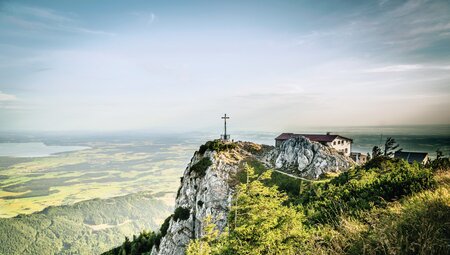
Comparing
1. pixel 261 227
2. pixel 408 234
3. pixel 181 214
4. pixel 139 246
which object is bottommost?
pixel 139 246

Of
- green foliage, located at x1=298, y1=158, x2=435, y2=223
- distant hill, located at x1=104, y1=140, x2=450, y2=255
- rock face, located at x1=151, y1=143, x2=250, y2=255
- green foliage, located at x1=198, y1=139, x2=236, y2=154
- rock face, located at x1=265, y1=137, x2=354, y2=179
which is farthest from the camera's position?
green foliage, located at x1=198, y1=139, x2=236, y2=154

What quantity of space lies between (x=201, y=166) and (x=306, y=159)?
1561 cm

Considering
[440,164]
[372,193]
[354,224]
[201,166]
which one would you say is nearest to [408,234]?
[354,224]

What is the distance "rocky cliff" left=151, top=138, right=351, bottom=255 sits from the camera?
34656 millimetres

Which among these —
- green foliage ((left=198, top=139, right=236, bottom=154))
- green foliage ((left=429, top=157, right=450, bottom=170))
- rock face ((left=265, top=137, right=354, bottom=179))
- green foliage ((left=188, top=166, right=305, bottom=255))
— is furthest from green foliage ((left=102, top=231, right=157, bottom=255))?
green foliage ((left=429, top=157, right=450, bottom=170))

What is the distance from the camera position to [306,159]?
38312mm

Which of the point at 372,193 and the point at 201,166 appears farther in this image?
the point at 201,166

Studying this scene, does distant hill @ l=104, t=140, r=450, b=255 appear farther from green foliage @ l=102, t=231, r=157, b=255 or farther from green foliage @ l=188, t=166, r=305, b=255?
green foliage @ l=102, t=231, r=157, b=255

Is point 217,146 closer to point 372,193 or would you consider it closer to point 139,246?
point 372,193

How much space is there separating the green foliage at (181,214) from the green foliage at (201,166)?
5.44 metres

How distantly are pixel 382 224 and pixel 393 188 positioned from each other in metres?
9.54

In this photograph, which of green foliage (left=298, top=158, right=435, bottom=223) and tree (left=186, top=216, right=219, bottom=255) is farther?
green foliage (left=298, top=158, right=435, bottom=223)

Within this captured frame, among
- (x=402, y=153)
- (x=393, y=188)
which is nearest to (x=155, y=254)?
(x=393, y=188)

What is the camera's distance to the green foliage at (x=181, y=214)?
36875 mm
